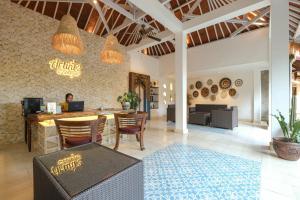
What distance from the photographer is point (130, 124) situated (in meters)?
3.65

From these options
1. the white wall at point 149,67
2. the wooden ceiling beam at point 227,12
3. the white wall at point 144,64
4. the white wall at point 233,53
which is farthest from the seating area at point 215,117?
the wooden ceiling beam at point 227,12

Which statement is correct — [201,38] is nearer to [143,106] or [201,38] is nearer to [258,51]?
[258,51]

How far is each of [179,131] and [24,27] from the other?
5.65 metres

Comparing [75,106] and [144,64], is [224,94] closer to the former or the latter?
[144,64]

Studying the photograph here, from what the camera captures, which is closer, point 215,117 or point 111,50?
point 111,50

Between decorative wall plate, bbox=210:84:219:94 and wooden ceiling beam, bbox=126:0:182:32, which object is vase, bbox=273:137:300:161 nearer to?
wooden ceiling beam, bbox=126:0:182:32

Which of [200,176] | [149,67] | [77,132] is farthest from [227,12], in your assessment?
[149,67]

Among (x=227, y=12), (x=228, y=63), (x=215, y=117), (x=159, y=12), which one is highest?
(x=159, y=12)

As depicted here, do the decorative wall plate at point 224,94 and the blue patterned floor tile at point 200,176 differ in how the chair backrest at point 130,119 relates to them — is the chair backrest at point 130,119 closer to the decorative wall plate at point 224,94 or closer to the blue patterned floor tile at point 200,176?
the blue patterned floor tile at point 200,176

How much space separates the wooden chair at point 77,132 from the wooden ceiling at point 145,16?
12.8ft

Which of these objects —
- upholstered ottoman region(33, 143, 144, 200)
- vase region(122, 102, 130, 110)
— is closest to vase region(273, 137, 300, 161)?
upholstered ottoman region(33, 143, 144, 200)

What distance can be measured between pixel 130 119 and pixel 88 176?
8.27 ft

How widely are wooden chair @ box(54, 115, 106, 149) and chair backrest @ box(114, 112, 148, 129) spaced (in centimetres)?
90

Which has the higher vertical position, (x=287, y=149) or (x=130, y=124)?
(x=130, y=124)
